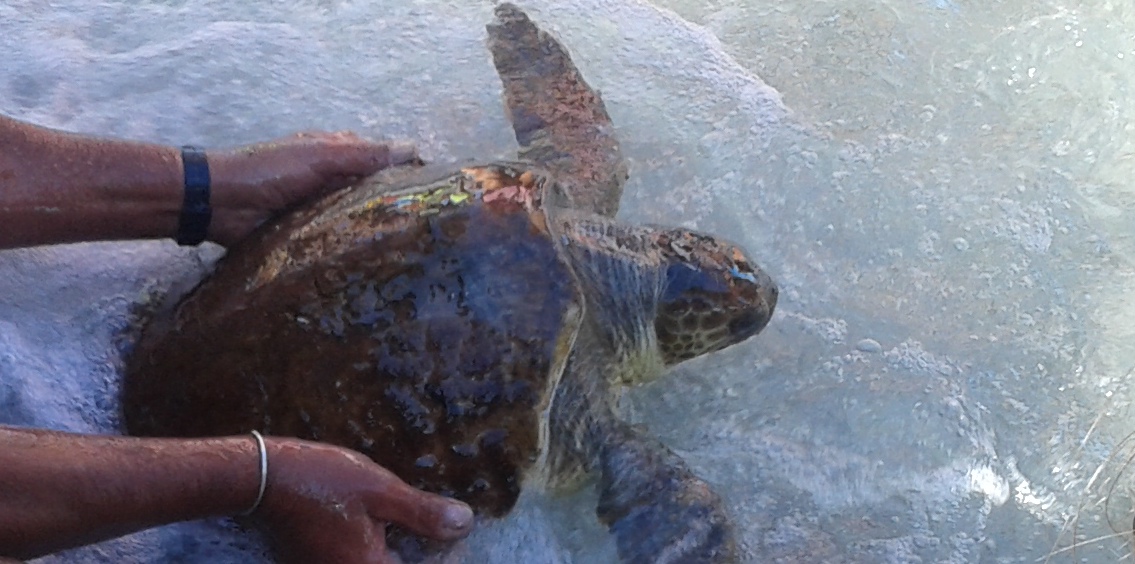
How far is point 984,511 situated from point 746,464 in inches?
14.2

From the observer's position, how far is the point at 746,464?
5.05ft

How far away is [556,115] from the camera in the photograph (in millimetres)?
1842

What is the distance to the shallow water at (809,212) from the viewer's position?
4.91 ft

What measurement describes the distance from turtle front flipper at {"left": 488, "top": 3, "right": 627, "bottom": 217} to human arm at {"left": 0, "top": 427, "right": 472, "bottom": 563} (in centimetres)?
68

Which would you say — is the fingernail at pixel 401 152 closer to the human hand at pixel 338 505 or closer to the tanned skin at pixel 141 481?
the tanned skin at pixel 141 481

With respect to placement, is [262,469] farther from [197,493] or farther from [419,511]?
[419,511]

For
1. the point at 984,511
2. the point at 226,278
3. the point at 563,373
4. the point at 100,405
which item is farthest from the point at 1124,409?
the point at 100,405

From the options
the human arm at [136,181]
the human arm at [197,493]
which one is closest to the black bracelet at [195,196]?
the human arm at [136,181]

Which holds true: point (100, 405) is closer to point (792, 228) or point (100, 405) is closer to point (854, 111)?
point (792, 228)

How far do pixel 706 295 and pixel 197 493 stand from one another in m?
0.80

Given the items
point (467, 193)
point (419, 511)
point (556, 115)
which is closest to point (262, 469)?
point (419, 511)

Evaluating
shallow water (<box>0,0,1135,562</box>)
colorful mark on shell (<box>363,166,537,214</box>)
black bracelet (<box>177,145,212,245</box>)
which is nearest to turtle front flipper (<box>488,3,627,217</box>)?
shallow water (<box>0,0,1135,562</box>)

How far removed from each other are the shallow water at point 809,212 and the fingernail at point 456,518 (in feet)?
0.73

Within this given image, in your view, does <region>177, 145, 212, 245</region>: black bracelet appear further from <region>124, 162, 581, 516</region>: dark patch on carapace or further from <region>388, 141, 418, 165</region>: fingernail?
<region>388, 141, 418, 165</region>: fingernail
